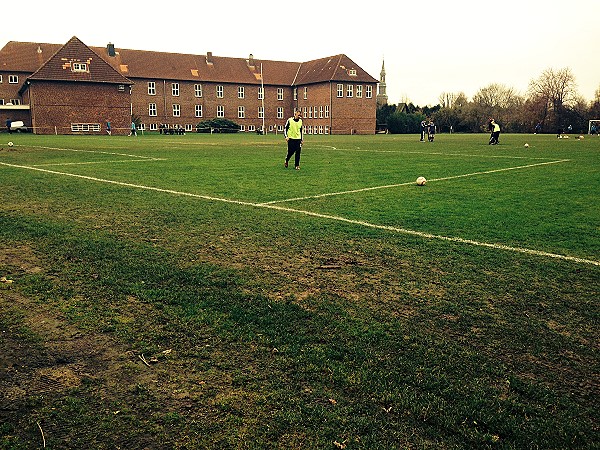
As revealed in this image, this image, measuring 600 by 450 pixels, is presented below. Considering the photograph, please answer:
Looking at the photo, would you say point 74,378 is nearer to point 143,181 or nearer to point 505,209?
point 505,209

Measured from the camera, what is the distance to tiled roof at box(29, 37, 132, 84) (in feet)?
186

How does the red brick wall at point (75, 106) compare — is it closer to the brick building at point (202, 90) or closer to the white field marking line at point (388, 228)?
the brick building at point (202, 90)

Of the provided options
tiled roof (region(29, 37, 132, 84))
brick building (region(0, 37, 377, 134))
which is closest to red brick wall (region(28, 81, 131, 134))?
brick building (region(0, 37, 377, 134))

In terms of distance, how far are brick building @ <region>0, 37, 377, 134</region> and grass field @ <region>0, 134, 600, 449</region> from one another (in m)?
56.8

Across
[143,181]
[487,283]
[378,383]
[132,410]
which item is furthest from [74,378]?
[143,181]

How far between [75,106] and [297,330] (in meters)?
→ 61.0

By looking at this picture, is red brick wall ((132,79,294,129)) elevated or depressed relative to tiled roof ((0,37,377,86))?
depressed

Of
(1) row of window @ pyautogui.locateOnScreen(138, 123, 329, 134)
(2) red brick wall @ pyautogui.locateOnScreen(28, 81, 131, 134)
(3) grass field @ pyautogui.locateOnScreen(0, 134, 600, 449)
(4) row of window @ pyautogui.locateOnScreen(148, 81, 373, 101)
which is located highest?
(4) row of window @ pyautogui.locateOnScreen(148, 81, 373, 101)

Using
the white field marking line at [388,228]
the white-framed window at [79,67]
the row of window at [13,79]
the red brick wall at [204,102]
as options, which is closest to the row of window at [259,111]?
the red brick wall at [204,102]

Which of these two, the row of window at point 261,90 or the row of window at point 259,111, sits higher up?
the row of window at point 261,90

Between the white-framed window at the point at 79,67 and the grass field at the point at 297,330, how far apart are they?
185 ft

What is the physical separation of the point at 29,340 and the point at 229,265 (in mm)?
2272

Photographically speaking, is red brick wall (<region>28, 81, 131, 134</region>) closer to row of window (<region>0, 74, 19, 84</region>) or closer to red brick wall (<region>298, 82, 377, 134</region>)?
row of window (<region>0, 74, 19, 84</region>)

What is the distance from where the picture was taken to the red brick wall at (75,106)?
56.0 m
